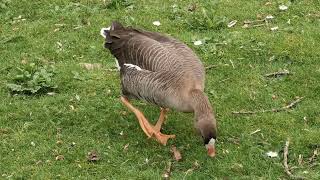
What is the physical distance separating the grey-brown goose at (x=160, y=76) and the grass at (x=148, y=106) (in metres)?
0.40

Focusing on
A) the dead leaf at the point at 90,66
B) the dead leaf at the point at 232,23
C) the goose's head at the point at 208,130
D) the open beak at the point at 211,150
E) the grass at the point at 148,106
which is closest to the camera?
the goose's head at the point at 208,130

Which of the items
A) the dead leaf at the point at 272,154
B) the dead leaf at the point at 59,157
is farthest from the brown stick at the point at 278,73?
the dead leaf at the point at 59,157

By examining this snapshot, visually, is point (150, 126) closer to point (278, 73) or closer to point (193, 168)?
point (193, 168)

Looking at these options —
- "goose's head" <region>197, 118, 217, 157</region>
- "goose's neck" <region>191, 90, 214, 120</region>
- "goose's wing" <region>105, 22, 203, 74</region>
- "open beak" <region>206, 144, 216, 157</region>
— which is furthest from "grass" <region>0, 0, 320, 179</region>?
"goose's wing" <region>105, 22, 203, 74</region>

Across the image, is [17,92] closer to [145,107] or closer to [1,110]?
[1,110]

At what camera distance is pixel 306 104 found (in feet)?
22.6

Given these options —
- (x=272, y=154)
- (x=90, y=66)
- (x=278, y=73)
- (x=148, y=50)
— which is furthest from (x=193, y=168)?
(x=90, y=66)

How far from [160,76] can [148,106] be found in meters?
1.21

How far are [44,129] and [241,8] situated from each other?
3.98m

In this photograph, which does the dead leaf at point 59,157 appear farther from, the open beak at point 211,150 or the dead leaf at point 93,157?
the open beak at point 211,150

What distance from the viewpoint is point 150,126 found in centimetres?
635

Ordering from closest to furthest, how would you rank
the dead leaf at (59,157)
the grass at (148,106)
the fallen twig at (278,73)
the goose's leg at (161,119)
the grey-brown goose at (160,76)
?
the grey-brown goose at (160,76), the grass at (148,106), the dead leaf at (59,157), the goose's leg at (161,119), the fallen twig at (278,73)

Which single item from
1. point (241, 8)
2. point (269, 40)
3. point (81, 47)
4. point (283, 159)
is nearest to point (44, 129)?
point (81, 47)

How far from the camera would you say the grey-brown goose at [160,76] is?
5.62 m
